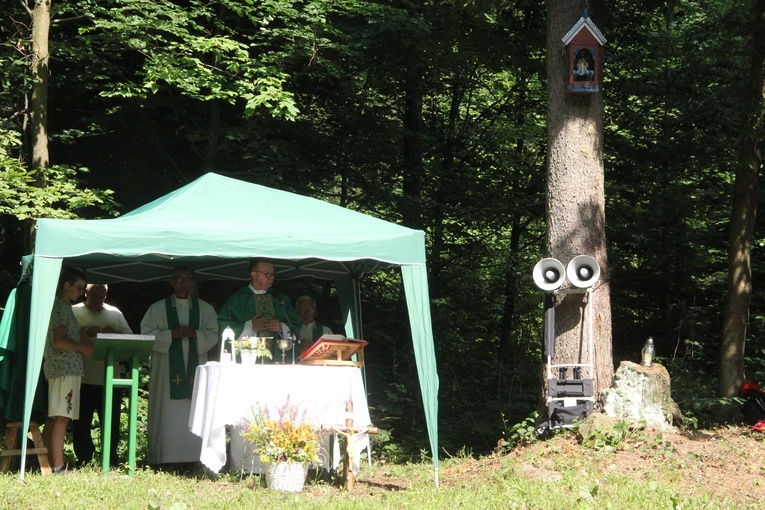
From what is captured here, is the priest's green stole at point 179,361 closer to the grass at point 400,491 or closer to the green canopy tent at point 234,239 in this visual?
the green canopy tent at point 234,239

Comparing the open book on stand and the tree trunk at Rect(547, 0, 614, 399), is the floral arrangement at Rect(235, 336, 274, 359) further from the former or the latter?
the tree trunk at Rect(547, 0, 614, 399)

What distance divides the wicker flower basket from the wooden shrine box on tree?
13.6ft

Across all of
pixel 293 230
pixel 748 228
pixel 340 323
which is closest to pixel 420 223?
pixel 340 323

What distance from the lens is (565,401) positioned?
26.3 feet

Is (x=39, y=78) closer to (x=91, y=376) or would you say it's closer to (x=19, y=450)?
(x=91, y=376)

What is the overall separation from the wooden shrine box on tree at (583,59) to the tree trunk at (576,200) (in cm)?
10

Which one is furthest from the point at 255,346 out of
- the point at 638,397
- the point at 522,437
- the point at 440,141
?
the point at 440,141

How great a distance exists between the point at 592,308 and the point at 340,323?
557cm

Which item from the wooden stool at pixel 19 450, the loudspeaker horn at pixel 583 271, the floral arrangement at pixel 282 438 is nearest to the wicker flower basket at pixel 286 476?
the floral arrangement at pixel 282 438

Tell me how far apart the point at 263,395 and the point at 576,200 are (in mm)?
3330

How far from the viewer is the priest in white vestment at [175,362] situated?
8.13 m

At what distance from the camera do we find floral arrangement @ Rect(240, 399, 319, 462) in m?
6.40

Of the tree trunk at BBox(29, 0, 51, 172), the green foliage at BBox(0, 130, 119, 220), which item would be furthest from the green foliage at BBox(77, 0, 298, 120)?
the green foliage at BBox(0, 130, 119, 220)

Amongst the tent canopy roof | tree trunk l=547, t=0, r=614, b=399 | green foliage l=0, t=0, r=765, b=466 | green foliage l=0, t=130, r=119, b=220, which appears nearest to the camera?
the tent canopy roof
